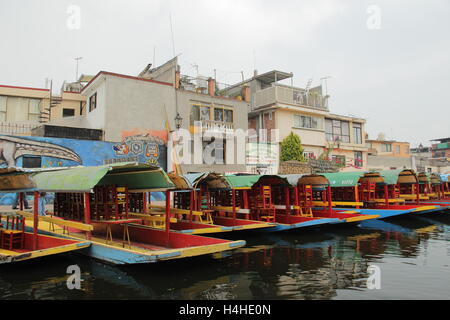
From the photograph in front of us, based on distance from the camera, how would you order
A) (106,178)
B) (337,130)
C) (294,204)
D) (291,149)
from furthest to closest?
(337,130) < (291,149) < (294,204) < (106,178)

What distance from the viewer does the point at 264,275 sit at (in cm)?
952

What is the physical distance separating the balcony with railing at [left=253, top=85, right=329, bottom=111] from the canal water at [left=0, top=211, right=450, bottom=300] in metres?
20.5

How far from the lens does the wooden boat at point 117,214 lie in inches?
370

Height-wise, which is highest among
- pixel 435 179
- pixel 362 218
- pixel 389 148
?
pixel 389 148

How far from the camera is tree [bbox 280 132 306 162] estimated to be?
3072 cm

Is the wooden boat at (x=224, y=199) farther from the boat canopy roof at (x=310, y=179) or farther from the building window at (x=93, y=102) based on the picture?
the building window at (x=93, y=102)

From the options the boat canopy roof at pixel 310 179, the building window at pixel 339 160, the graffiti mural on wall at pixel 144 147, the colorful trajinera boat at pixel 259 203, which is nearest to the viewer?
the colorful trajinera boat at pixel 259 203

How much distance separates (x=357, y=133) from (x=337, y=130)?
141 inches


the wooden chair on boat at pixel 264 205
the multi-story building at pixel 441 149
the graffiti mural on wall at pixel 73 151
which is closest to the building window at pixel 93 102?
the graffiti mural on wall at pixel 73 151

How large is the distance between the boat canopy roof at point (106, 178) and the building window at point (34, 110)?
1771cm

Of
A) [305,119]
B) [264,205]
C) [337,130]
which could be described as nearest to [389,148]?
[337,130]

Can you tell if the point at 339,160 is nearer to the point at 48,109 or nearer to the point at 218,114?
the point at 218,114
